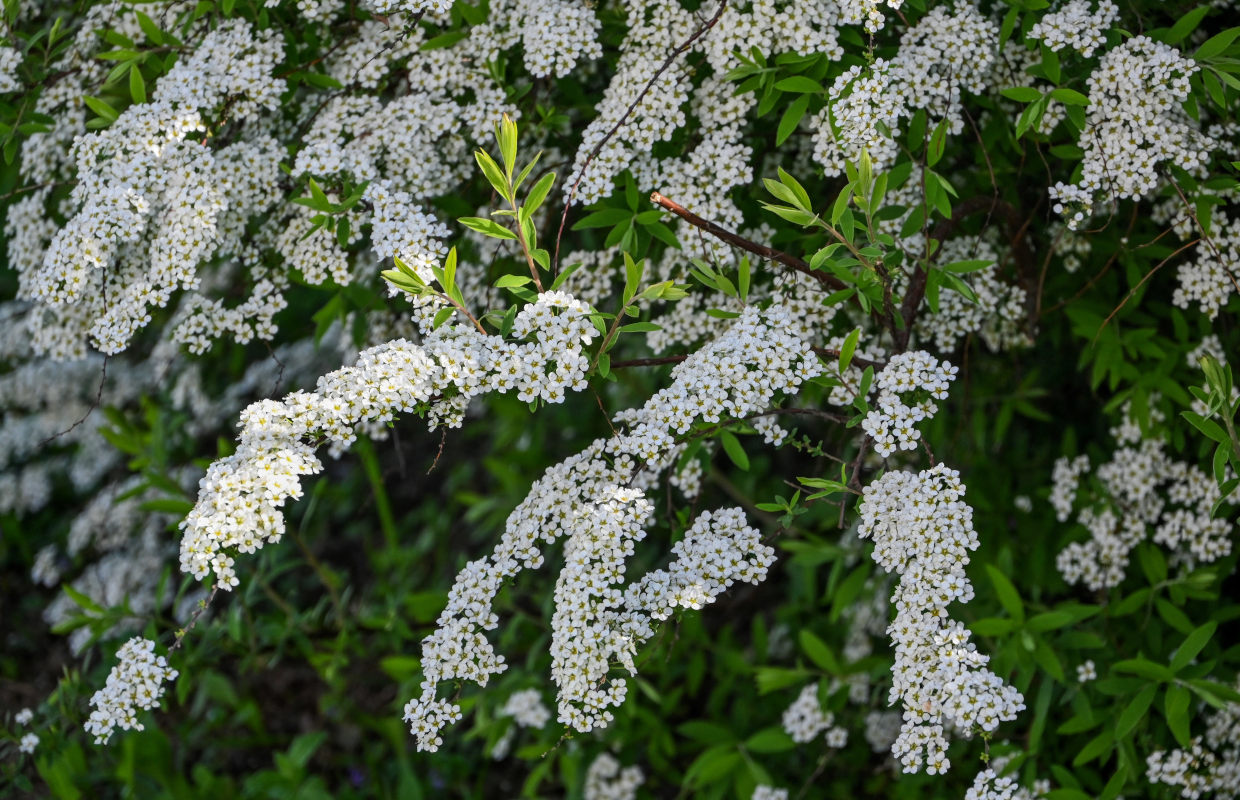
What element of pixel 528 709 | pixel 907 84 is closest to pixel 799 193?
pixel 907 84

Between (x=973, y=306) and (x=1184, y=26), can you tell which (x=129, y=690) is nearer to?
(x=973, y=306)

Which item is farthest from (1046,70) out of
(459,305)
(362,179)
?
(362,179)

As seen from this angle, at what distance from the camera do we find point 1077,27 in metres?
2.63

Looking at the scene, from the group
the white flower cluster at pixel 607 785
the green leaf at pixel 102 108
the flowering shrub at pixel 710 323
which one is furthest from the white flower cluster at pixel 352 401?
the white flower cluster at pixel 607 785

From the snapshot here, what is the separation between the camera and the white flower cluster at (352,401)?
2.22 meters

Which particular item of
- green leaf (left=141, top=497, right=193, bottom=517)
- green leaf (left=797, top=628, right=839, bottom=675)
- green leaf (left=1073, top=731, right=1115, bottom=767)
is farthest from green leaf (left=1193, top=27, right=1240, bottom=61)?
green leaf (left=141, top=497, right=193, bottom=517)

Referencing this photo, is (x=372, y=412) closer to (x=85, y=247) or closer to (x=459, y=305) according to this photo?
(x=459, y=305)

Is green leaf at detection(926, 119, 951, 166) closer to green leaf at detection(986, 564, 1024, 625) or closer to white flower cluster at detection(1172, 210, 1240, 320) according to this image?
white flower cluster at detection(1172, 210, 1240, 320)

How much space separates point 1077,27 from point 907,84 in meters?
0.42

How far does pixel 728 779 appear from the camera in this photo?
387 cm

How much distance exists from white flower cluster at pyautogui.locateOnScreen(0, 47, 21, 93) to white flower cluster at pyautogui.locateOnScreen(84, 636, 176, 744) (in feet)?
5.43

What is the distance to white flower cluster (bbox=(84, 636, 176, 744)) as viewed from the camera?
2.53 m

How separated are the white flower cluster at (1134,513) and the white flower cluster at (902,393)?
1262 mm

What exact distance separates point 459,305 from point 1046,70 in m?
1.58
